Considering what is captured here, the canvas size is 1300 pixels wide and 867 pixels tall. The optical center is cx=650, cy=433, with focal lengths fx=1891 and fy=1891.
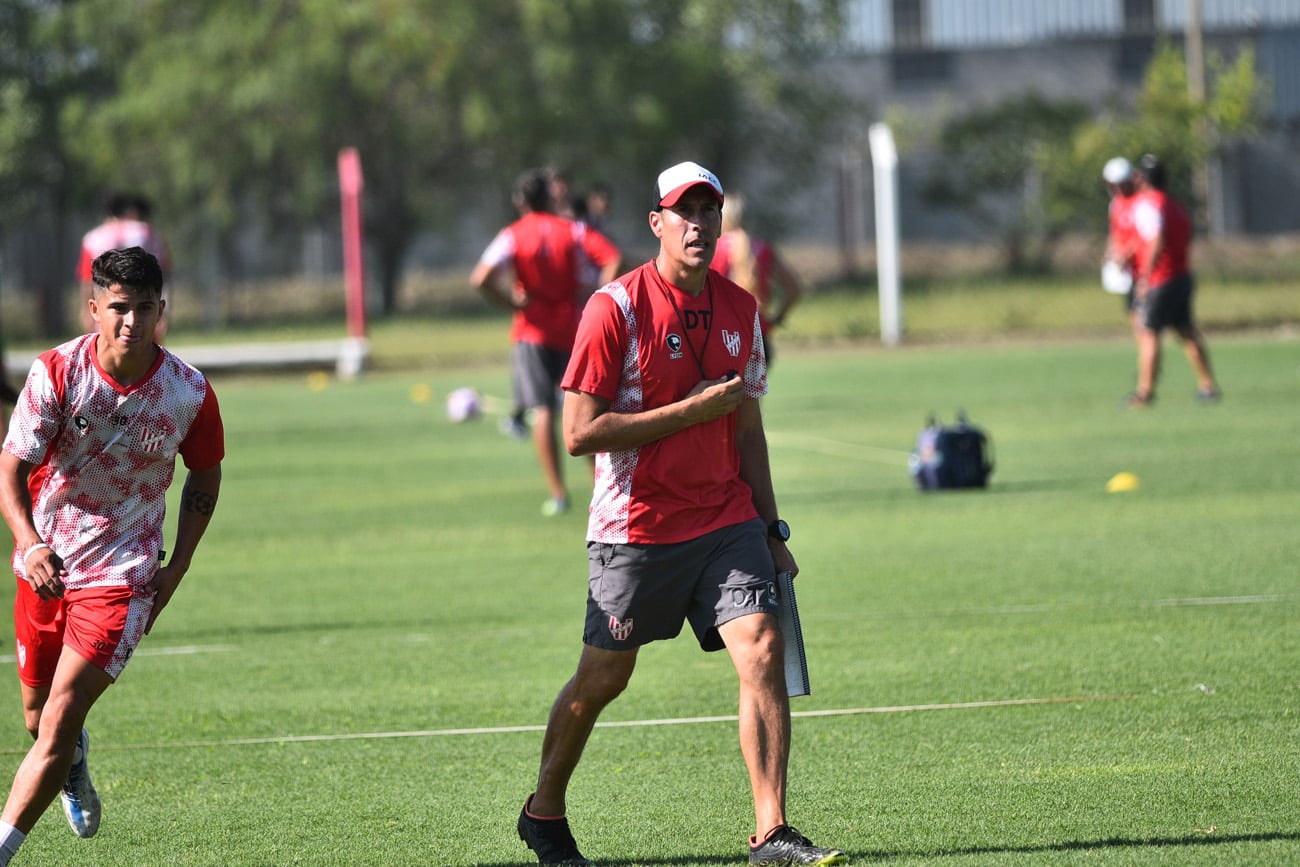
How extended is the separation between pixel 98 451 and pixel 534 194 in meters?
8.26

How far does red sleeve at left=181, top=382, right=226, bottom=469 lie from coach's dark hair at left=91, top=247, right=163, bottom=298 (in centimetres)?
37

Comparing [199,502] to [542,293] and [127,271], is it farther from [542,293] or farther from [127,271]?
[542,293]

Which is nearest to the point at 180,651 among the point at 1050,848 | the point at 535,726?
the point at 535,726

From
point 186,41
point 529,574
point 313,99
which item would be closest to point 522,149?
point 313,99

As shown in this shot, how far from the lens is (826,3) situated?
47.6 meters

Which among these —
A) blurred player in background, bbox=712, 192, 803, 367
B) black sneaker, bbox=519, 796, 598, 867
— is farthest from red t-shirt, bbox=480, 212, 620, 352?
black sneaker, bbox=519, 796, 598, 867

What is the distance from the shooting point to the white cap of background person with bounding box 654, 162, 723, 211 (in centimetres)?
523

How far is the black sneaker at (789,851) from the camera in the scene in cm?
495

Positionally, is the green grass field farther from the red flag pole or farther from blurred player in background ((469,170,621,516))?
the red flag pole

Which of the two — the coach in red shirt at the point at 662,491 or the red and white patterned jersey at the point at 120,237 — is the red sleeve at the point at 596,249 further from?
the coach in red shirt at the point at 662,491

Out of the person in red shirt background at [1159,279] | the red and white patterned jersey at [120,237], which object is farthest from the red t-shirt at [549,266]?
the person in red shirt background at [1159,279]

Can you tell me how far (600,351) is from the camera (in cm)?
524

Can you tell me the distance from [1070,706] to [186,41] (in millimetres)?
35941

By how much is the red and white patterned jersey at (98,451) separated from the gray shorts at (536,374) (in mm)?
7661
